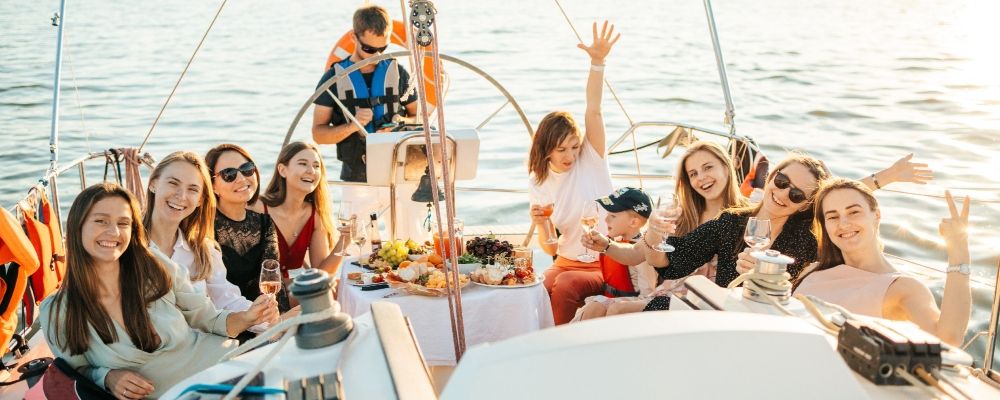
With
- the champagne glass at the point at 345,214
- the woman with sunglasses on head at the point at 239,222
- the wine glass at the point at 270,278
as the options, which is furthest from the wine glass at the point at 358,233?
the wine glass at the point at 270,278

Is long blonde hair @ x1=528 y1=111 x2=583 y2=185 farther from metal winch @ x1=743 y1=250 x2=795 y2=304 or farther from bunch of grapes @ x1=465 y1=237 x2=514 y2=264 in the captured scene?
metal winch @ x1=743 y1=250 x2=795 y2=304

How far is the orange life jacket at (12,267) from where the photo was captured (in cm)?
263

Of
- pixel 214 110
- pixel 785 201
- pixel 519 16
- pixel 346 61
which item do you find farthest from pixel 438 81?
pixel 519 16

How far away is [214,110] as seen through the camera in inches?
464

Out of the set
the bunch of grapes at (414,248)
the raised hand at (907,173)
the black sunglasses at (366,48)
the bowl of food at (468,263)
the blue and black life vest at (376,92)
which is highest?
the black sunglasses at (366,48)

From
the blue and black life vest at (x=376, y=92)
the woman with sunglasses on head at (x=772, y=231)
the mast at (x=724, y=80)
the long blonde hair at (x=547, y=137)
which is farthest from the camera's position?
the blue and black life vest at (x=376, y=92)

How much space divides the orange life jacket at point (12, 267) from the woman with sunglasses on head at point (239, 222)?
0.56 metres

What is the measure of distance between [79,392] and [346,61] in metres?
2.32

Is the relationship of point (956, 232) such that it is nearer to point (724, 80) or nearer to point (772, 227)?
point (772, 227)

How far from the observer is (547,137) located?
3357 mm

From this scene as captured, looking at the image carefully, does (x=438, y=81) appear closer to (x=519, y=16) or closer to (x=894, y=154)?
(x=894, y=154)

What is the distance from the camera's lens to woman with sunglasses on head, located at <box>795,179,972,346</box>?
2098 millimetres

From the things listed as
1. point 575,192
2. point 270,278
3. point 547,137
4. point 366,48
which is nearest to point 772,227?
point 575,192

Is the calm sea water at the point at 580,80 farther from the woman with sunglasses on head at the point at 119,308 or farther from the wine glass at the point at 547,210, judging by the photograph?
the woman with sunglasses on head at the point at 119,308
